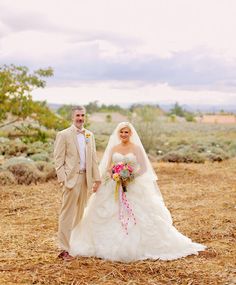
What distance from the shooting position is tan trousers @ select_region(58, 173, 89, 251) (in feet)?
23.0

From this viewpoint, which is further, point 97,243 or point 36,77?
point 36,77

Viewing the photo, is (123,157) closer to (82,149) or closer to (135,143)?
(135,143)

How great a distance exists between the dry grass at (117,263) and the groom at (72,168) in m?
0.55

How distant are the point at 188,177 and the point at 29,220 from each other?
7.62m

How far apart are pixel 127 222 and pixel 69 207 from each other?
0.88 metres

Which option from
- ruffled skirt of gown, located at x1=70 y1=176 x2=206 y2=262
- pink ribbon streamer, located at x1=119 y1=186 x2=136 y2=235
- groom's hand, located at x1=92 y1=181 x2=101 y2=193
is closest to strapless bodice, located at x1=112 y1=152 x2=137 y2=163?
ruffled skirt of gown, located at x1=70 y1=176 x2=206 y2=262

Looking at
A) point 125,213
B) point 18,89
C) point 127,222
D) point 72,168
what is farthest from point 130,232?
point 18,89

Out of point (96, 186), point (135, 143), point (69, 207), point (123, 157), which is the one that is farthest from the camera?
point (135, 143)

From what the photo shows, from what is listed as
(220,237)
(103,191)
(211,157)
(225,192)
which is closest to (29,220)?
(103,191)

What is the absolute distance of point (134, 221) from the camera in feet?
23.8

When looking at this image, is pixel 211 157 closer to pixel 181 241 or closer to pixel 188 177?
pixel 188 177

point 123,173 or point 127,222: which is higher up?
point 123,173

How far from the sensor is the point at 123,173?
7332mm

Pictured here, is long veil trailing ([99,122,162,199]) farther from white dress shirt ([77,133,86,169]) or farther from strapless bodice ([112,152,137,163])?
white dress shirt ([77,133,86,169])
